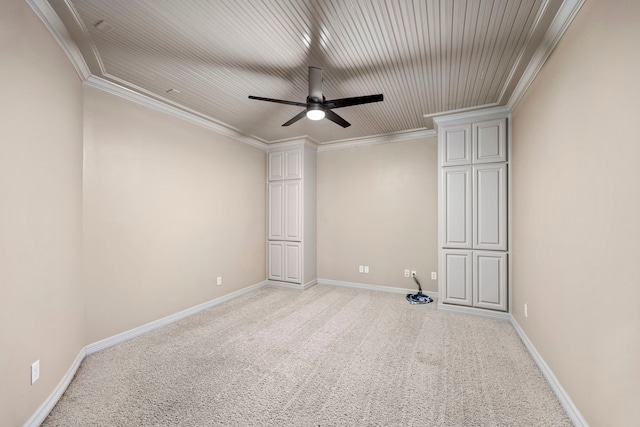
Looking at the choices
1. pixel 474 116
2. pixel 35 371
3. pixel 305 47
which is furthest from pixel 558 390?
pixel 35 371

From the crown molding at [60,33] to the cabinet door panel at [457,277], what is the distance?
14.9ft

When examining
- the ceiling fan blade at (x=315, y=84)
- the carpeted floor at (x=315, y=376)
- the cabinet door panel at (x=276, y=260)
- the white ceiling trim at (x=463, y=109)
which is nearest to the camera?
the carpeted floor at (x=315, y=376)

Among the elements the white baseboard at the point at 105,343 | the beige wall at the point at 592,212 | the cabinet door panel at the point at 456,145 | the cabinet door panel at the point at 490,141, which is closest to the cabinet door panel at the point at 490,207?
the cabinet door panel at the point at 490,141

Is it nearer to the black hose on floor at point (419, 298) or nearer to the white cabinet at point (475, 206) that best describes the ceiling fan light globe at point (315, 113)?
the white cabinet at point (475, 206)

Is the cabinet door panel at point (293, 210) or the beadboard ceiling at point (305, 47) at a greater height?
the beadboard ceiling at point (305, 47)

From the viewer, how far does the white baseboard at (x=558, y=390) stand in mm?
1668

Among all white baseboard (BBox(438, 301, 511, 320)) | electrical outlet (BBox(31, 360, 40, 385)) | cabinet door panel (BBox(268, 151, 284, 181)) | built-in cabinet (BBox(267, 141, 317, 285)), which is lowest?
white baseboard (BBox(438, 301, 511, 320))

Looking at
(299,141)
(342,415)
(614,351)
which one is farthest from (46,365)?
(299,141)

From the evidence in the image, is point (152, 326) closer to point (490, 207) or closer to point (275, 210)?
point (275, 210)

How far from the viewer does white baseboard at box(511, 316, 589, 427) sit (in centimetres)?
167

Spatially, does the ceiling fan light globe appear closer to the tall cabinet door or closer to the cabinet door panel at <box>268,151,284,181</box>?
the tall cabinet door

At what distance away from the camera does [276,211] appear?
16.7ft

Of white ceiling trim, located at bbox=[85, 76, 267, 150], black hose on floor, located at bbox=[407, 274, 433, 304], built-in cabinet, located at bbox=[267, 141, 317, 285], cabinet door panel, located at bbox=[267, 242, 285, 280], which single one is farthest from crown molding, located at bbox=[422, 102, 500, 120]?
cabinet door panel, located at bbox=[267, 242, 285, 280]

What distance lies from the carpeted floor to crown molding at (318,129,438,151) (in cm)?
285
